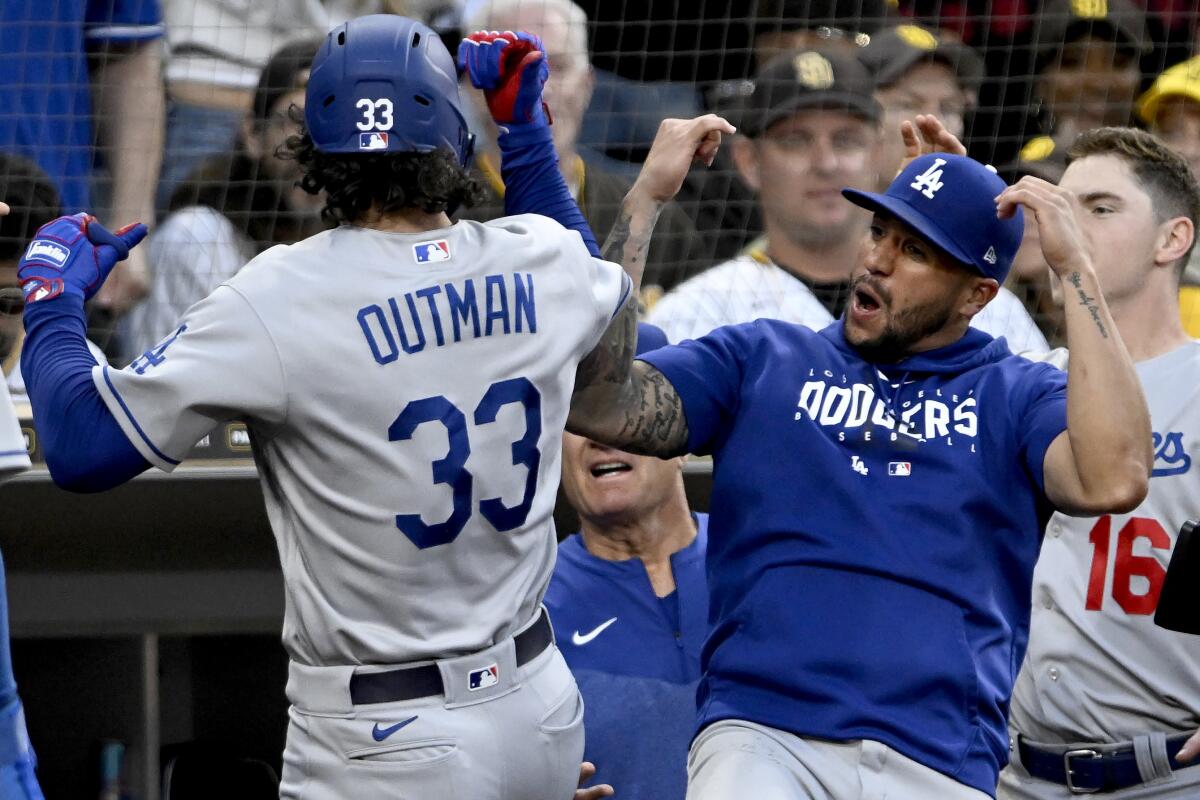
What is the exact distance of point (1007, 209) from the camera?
3176mm

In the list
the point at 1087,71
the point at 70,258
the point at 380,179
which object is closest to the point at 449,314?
the point at 380,179

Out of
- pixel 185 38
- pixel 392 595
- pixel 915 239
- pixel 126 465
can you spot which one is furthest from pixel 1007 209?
pixel 185 38

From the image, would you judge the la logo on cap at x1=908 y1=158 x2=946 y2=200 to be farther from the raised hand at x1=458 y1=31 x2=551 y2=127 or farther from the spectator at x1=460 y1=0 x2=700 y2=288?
the spectator at x1=460 y1=0 x2=700 y2=288

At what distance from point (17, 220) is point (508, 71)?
95.3 inches

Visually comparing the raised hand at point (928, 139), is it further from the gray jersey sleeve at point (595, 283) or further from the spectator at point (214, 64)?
the spectator at point (214, 64)

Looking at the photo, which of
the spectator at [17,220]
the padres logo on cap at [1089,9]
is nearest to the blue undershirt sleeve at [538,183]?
the spectator at [17,220]

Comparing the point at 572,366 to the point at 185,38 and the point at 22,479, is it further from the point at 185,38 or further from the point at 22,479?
the point at 185,38

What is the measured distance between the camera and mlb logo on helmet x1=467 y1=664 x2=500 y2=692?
2672 millimetres

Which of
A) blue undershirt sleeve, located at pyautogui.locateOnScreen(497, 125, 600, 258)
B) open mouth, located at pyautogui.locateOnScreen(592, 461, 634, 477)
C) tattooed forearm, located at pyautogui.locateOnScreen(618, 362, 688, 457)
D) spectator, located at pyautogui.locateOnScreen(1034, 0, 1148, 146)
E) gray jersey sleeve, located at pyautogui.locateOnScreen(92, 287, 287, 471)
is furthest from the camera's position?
spectator, located at pyautogui.locateOnScreen(1034, 0, 1148, 146)

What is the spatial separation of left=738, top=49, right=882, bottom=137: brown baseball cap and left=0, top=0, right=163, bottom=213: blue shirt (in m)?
1.69

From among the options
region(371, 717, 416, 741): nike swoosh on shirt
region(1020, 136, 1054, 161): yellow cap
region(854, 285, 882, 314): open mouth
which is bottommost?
region(371, 717, 416, 741): nike swoosh on shirt

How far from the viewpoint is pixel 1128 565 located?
12.4 feet

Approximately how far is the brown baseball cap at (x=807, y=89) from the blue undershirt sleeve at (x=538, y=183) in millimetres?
2128

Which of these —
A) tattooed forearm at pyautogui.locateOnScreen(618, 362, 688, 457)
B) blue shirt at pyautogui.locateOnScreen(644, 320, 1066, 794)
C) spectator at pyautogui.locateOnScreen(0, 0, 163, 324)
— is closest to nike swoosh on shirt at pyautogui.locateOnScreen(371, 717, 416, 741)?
blue shirt at pyautogui.locateOnScreen(644, 320, 1066, 794)
